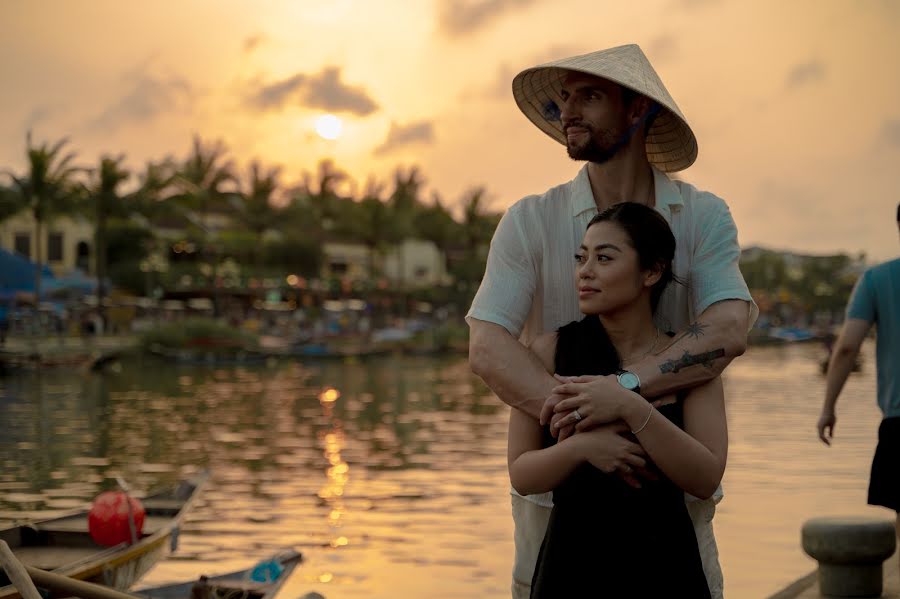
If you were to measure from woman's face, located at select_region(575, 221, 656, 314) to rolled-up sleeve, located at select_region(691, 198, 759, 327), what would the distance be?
0.64ft

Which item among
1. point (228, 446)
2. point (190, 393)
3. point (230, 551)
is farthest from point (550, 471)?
point (190, 393)

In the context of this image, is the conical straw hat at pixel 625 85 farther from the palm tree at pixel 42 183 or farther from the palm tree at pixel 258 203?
the palm tree at pixel 258 203

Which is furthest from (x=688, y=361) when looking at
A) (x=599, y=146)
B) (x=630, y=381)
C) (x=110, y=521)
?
(x=110, y=521)

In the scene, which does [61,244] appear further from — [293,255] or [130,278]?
[293,255]

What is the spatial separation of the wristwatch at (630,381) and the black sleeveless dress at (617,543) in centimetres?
18

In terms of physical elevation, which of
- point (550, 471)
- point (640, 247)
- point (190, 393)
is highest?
point (640, 247)

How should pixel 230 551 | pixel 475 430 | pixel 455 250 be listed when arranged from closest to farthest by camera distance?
pixel 230 551 → pixel 475 430 → pixel 455 250

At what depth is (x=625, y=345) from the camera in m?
2.92

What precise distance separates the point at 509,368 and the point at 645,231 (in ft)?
1.36

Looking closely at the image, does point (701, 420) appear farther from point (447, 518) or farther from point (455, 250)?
point (455, 250)

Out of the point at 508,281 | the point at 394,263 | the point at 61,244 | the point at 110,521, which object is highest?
the point at 61,244

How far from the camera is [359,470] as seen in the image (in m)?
20.7

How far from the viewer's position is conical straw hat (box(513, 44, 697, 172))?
2973 millimetres

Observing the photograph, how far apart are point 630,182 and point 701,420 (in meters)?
0.62
